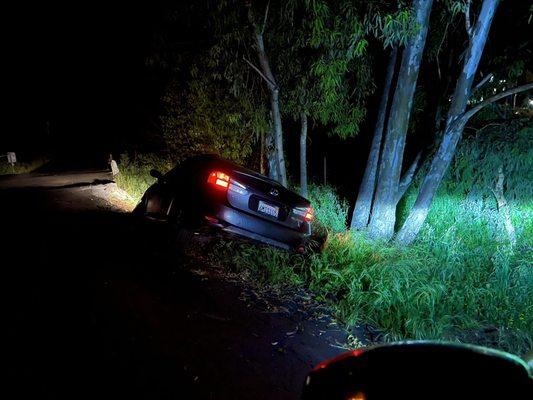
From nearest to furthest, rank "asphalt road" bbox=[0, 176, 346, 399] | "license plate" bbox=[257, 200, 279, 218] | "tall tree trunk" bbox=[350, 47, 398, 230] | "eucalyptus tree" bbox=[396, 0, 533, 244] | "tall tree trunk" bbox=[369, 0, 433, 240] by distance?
1. "asphalt road" bbox=[0, 176, 346, 399]
2. "license plate" bbox=[257, 200, 279, 218]
3. "eucalyptus tree" bbox=[396, 0, 533, 244]
4. "tall tree trunk" bbox=[369, 0, 433, 240]
5. "tall tree trunk" bbox=[350, 47, 398, 230]

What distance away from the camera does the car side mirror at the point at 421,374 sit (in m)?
1.78

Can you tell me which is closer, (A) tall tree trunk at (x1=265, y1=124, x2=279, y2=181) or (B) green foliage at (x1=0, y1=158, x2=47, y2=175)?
(A) tall tree trunk at (x1=265, y1=124, x2=279, y2=181)

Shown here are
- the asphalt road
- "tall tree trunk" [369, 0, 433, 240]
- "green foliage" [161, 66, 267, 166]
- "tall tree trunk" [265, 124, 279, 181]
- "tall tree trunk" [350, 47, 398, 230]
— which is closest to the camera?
the asphalt road

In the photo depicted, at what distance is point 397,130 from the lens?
7.17 meters

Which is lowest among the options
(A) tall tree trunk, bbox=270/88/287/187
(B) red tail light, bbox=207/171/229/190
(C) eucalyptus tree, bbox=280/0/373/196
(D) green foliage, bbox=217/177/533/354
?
(D) green foliage, bbox=217/177/533/354

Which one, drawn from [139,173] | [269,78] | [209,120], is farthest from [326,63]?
[139,173]

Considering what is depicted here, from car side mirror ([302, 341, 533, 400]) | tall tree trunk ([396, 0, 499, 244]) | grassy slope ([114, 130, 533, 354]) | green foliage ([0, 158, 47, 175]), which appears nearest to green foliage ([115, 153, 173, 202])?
grassy slope ([114, 130, 533, 354])

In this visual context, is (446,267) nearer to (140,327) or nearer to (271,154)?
(140,327)

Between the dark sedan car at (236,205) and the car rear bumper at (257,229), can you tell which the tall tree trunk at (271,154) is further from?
the car rear bumper at (257,229)

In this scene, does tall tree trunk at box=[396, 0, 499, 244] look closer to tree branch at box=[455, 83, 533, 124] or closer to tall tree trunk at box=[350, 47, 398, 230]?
tree branch at box=[455, 83, 533, 124]

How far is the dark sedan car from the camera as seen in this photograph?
5.58 m

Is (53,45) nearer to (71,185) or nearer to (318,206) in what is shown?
(71,185)

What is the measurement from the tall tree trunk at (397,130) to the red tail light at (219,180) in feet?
11.1

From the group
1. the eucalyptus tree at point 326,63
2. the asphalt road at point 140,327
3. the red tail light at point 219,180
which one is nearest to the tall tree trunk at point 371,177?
the eucalyptus tree at point 326,63
